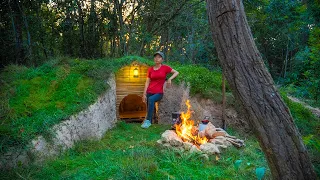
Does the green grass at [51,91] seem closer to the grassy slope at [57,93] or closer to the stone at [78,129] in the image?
the grassy slope at [57,93]

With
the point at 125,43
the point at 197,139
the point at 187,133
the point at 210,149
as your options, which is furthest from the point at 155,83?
the point at 125,43

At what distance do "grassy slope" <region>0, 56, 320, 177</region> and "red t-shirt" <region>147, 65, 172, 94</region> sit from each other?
803 mm

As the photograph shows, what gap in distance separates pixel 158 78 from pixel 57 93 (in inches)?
96.6

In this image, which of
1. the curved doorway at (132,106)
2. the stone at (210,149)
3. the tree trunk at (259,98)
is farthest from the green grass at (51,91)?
the curved doorway at (132,106)

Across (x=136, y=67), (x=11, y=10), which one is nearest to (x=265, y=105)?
(x=136, y=67)

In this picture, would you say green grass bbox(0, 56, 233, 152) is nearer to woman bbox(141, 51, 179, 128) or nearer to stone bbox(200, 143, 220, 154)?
woman bbox(141, 51, 179, 128)

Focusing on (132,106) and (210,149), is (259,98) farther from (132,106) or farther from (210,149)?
(132,106)

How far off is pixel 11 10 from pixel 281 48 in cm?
1234

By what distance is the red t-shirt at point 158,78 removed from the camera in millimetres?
6348

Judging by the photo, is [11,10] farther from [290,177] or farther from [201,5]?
[290,177]

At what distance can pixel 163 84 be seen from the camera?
21.5 ft

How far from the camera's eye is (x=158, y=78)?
6391 mm

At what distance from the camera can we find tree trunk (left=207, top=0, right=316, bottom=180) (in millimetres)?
2025

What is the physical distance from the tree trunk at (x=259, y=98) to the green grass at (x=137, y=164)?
0.57 metres
